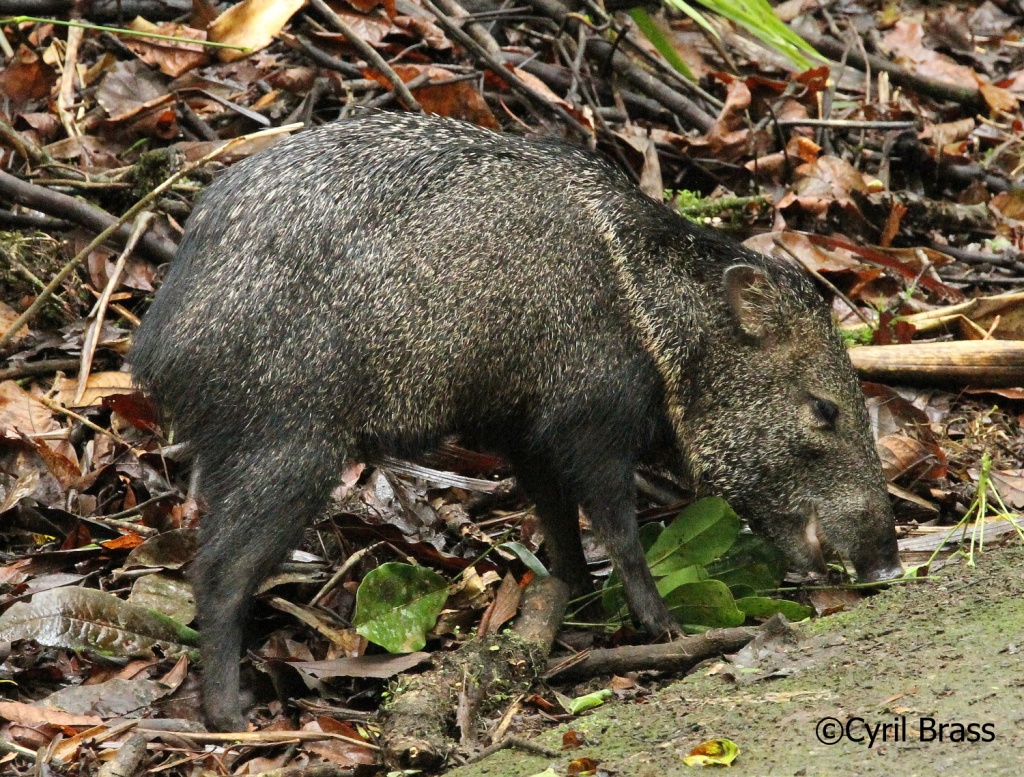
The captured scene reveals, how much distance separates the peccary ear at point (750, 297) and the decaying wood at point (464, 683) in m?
1.13

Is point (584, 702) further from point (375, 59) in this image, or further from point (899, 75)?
point (899, 75)

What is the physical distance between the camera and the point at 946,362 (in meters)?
5.56

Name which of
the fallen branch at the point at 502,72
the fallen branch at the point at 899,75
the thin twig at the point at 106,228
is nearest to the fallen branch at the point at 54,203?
the thin twig at the point at 106,228

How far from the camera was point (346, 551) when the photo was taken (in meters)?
4.81

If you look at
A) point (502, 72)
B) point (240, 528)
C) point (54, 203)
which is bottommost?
point (240, 528)

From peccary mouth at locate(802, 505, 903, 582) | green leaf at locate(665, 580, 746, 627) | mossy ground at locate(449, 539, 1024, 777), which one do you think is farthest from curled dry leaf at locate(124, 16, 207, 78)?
mossy ground at locate(449, 539, 1024, 777)

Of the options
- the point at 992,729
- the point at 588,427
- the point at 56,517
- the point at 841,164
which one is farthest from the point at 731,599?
the point at 841,164

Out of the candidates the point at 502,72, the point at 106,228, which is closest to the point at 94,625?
the point at 106,228

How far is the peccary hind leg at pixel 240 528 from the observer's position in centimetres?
395

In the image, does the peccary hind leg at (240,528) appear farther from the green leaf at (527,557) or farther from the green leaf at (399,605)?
the green leaf at (527,557)

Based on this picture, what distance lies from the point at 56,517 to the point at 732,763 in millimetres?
2720

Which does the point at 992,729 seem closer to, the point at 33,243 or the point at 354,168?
the point at 354,168

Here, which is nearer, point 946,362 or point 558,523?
point 558,523

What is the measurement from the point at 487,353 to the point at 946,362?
238 centimetres
